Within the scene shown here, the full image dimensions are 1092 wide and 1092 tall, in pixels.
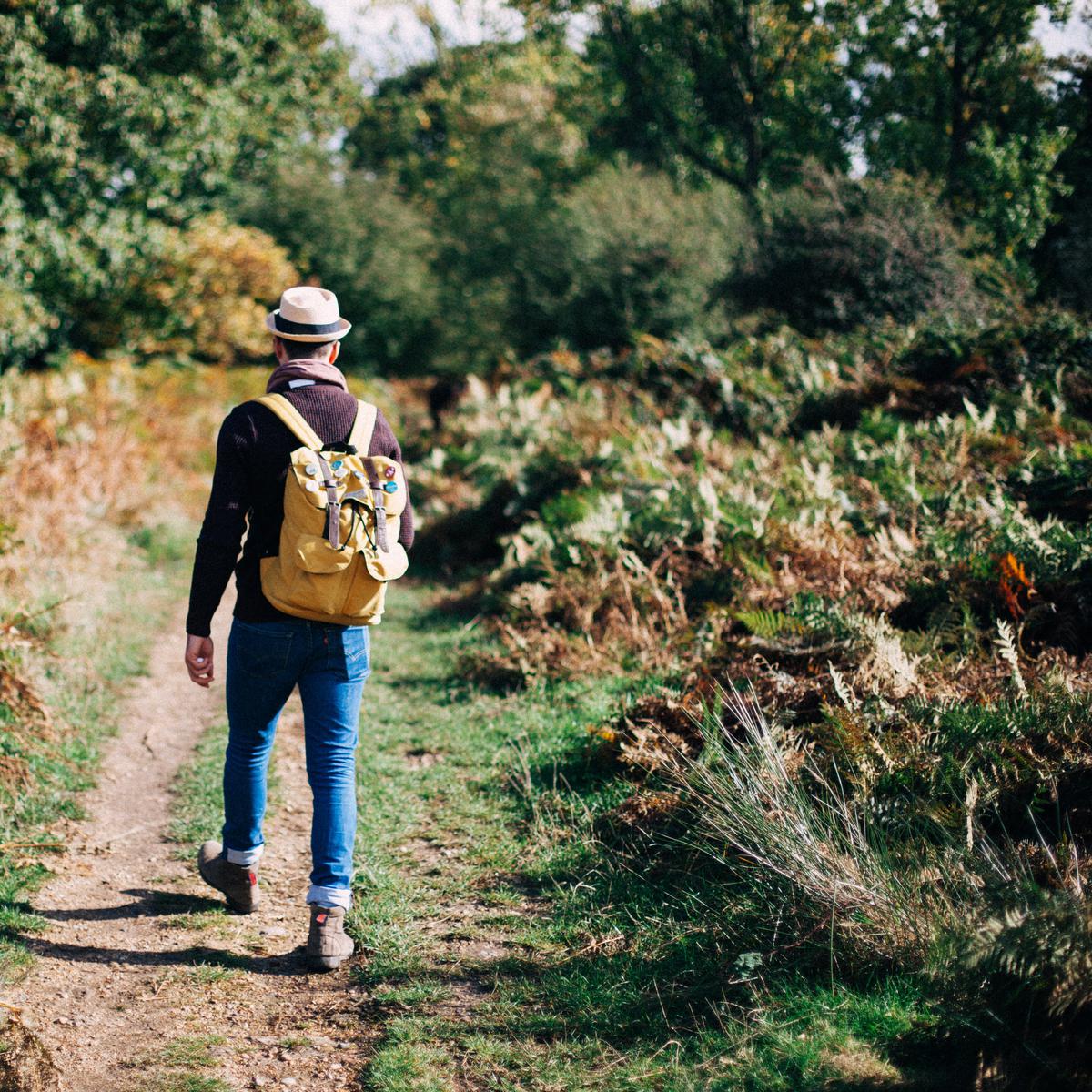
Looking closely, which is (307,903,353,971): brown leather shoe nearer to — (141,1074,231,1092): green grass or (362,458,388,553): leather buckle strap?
(141,1074,231,1092): green grass

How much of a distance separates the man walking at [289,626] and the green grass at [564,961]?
1.54 ft

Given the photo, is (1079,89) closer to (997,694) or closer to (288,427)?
(997,694)

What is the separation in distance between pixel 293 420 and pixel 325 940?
1.75m

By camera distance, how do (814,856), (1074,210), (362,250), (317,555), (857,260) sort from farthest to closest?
(362,250) < (857,260) < (1074,210) < (814,856) < (317,555)

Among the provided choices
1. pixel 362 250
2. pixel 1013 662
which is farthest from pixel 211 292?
pixel 1013 662

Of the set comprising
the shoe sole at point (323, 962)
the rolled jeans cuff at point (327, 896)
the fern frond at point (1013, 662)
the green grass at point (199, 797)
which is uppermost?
the fern frond at point (1013, 662)

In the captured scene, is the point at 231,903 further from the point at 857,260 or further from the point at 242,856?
the point at 857,260

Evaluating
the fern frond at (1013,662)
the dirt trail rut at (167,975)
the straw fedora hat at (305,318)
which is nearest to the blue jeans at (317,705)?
the dirt trail rut at (167,975)

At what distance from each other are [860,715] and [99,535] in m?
6.98

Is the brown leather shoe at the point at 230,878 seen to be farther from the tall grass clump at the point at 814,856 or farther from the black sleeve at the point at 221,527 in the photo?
the tall grass clump at the point at 814,856

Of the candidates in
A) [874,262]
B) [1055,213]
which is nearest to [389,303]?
Answer: [874,262]

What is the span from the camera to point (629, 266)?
620 inches

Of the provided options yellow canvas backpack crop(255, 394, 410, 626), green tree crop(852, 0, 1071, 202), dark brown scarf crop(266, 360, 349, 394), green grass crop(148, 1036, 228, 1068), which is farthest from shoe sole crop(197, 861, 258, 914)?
green tree crop(852, 0, 1071, 202)

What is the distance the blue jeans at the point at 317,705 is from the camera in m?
3.45
